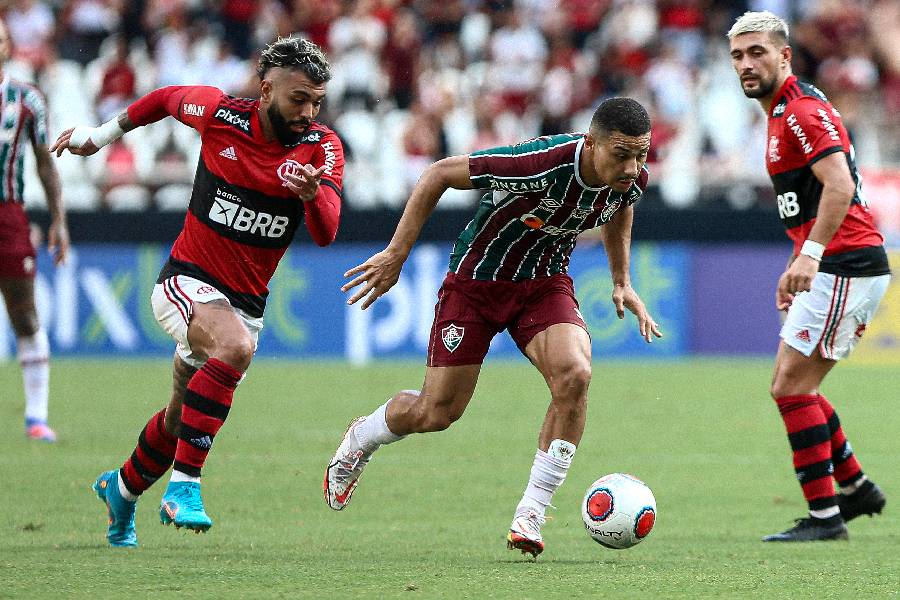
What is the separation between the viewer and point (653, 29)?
58.0 ft

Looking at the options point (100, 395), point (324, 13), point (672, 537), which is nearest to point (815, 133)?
point (672, 537)

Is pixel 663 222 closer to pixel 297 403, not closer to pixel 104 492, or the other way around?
pixel 297 403

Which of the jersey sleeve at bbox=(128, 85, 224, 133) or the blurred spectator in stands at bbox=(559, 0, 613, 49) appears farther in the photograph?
the blurred spectator in stands at bbox=(559, 0, 613, 49)

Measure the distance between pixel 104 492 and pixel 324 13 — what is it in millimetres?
12299

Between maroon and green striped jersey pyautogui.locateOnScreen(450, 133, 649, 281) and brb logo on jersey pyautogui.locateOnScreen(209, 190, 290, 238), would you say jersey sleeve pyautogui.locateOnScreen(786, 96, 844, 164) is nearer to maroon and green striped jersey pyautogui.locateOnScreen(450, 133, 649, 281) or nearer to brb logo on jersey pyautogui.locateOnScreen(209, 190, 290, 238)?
maroon and green striped jersey pyautogui.locateOnScreen(450, 133, 649, 281)

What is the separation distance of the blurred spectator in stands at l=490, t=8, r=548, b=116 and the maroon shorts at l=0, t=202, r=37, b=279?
30.0 feet

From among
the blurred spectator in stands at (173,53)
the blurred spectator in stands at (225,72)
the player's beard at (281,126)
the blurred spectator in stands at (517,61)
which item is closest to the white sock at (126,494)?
the player's beard at (281,126)

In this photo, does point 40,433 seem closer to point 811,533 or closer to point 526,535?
point 526,535

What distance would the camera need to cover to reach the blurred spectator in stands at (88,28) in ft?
54.9

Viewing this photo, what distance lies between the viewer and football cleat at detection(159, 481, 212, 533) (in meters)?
4.76

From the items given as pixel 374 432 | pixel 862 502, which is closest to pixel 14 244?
pixel 374 432

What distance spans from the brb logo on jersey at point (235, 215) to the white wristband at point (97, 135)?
60 centimetres

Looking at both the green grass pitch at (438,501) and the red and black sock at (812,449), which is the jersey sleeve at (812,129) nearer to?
the red and black sock at (812,449)

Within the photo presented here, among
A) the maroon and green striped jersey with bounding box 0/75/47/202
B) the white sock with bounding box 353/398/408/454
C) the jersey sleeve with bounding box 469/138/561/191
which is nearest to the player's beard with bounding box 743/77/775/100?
the jersey sleeve with bounding box 469/138/561/191
